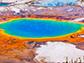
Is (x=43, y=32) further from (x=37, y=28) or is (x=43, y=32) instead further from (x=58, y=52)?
(x=58, y=52)

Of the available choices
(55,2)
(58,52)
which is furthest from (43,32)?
(55,2)

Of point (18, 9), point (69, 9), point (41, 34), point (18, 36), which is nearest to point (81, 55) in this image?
point (41, 34)

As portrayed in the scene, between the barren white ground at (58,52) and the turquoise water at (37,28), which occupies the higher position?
the turquoise water at (37,28)

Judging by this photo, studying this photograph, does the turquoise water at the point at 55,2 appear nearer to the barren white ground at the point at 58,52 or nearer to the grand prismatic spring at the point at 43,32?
the grand prismatic spring at the point at 43,32

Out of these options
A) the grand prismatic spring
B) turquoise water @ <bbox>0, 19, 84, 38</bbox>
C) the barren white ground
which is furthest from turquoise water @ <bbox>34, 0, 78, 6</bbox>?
the barren white ground

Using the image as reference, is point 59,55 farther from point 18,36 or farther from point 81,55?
point 18,36

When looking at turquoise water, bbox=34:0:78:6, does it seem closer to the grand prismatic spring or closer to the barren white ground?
the grand prismatic spring

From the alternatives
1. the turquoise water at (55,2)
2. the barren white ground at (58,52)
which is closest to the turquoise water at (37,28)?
the barren white ground at (58,52)
